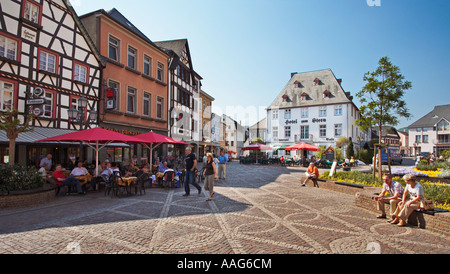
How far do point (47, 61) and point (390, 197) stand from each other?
1738 centimetres

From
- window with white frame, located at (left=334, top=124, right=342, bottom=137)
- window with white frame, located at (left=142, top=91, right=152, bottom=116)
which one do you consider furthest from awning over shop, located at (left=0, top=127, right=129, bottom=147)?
window with white frame, located at (left=334, top=124, right=342, bottom=137)

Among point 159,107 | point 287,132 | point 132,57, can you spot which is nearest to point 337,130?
point 287,132

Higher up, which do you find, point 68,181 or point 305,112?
point 305,112

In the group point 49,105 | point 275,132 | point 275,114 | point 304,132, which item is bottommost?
point 49,105

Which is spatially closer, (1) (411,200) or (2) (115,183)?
(1) (411,200)

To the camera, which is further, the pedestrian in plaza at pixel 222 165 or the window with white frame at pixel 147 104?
the window with white frame at pixel 147 104

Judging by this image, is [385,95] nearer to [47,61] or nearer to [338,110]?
[47,61]

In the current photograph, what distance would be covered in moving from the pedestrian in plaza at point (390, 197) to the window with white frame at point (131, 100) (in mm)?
18717

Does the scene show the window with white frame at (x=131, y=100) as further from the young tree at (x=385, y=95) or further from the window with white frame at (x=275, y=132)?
the window with white frame at (x=275, y=132)

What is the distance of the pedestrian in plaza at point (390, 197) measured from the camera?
21.0 ft

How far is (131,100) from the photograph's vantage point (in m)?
21.3

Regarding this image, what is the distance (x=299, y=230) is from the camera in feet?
18.1

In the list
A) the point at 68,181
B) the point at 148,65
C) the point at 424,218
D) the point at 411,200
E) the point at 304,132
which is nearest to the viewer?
the point at 424,218

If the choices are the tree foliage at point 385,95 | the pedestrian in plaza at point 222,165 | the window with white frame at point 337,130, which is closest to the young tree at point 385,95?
the tree foliage at point 385,95
